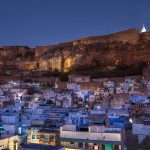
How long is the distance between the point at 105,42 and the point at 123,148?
40.3 meters

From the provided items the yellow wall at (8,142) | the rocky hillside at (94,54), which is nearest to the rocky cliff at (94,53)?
the rocky hillside at (94,54)

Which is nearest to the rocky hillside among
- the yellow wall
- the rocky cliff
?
the rocky cliff

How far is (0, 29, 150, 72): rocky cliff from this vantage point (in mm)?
46250

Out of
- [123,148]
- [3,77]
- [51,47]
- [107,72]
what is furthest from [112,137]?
[51,47]

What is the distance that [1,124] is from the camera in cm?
1503

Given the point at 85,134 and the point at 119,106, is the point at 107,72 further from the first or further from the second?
the point at 85,134

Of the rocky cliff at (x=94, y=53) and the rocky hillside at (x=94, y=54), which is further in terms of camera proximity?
the rocky cliff at (x=94, y=53)

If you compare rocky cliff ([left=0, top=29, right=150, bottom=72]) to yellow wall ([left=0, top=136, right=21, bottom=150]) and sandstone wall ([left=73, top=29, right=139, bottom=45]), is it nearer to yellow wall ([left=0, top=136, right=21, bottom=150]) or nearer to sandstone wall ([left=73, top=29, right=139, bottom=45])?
sandstone wall ([left=73, top=29, right=139, bottom=45])

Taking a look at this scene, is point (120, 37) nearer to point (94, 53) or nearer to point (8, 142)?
point (94, 53)

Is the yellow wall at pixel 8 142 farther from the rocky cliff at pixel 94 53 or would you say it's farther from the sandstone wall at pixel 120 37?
the sandstone wall at pixel 120 37

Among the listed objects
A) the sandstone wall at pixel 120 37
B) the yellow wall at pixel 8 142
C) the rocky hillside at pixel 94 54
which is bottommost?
the yellow wall at pixel 8 142

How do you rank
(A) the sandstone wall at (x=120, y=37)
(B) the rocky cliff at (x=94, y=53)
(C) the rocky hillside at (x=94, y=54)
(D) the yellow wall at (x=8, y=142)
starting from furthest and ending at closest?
(A) the sandstone wall at (x=120, y=37) < (B) the rocky cliff at (x=94, y=53) < (C) the rocky hillside at (x=94, y=54) < (D) the yellow wall at (x=8, y=142)

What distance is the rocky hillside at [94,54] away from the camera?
4597 centimetres

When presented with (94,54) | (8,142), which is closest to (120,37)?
(94,54)
